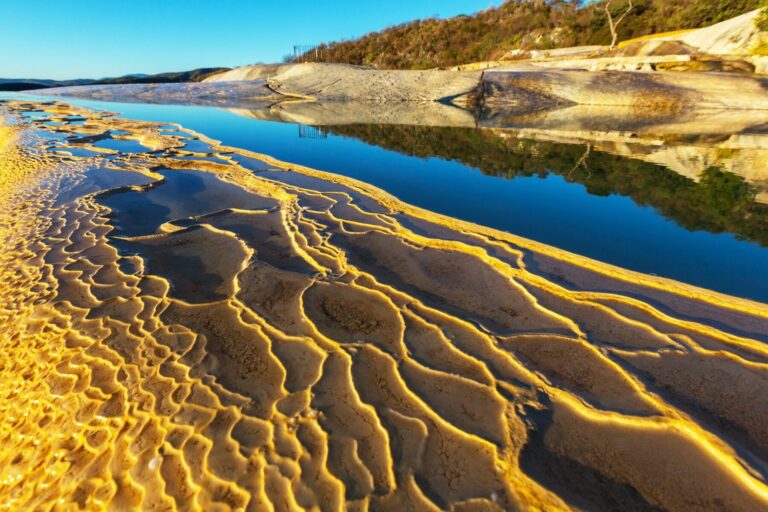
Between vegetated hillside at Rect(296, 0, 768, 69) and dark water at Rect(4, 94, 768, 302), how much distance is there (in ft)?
87.0

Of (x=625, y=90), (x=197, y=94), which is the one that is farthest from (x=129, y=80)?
(x=625, y=90)

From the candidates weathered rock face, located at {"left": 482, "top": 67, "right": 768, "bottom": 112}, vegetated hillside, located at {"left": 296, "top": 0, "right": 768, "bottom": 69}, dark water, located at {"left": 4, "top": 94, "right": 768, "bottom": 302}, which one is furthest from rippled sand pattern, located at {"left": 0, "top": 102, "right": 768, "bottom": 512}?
vegetated hillside, located at {"left": 296, "top": 0, "right": 768, "bottom": 69}

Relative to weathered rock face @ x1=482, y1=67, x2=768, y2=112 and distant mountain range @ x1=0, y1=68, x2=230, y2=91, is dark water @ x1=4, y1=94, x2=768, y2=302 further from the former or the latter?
distant mountain range @ x1=0, y1=68, x2=230, y2=91

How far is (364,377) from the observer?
8.35 ft

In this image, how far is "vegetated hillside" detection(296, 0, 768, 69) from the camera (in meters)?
25.6

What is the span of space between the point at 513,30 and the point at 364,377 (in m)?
39.5

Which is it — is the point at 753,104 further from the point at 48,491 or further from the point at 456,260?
the point at 48,491

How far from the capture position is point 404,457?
1.98 meters

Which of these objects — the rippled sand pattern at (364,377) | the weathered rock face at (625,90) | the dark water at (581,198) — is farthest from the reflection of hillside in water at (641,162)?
the weathered rock face at (625,90)

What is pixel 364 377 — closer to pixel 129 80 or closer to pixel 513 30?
pixel 513 30

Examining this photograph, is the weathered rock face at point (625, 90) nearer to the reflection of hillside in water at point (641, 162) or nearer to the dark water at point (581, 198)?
the reflection of hillside in water at point (641, 162)

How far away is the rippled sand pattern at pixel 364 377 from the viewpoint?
1.86 meters

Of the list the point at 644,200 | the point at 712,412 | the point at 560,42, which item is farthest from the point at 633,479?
the point at 560,42

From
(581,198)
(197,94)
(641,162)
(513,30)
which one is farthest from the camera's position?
(513,30)
